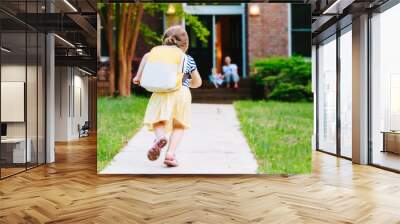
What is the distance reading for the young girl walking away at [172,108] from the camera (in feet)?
21.5

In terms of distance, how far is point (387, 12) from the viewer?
7.29m

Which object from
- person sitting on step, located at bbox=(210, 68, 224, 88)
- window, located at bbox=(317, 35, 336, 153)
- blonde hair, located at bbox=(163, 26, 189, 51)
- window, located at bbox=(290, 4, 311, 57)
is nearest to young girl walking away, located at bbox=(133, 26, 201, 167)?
blonde hair, located at bbox=(163, 26, 189, 51)

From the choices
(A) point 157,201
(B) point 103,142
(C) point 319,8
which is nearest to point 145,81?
(B) point 103,142

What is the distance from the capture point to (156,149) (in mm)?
6551

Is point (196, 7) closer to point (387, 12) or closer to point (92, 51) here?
point (92, 51)

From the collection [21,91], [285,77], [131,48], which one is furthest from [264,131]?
[21,91]

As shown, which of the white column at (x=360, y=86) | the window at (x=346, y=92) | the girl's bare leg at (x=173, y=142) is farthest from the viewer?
the window at (x=346, y=92)

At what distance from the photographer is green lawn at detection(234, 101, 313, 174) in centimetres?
662

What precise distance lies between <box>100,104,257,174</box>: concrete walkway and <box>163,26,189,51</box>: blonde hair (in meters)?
0.84

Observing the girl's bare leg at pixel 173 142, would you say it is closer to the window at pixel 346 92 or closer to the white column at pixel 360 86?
the white column at pixel 360 86

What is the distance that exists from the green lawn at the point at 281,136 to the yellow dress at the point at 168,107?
0.77 m

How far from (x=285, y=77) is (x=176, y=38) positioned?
1.64 meters

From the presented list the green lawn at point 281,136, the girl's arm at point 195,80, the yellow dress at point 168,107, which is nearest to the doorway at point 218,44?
the girl's arm at point 195,80

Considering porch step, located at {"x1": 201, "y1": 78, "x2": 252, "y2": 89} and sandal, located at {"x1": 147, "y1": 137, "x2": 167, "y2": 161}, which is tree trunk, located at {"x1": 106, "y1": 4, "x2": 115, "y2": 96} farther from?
porch step, located at {"x1": 201, "y1": 78, "x2": 252, "y2": 89}
